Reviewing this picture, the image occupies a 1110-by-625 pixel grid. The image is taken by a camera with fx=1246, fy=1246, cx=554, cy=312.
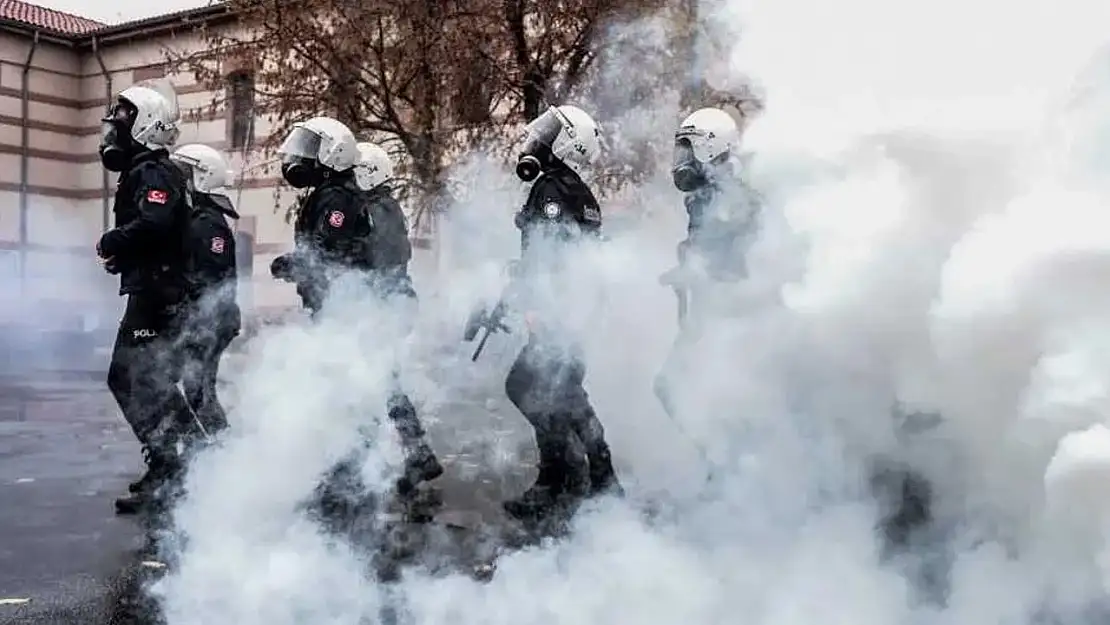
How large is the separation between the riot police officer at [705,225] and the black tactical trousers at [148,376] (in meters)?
2.44

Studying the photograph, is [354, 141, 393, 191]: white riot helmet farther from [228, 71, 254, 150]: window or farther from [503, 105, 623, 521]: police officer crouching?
[228, 71, 254, 150]: window

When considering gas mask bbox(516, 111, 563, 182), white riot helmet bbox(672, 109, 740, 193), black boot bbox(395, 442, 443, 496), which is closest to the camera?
white riot helmet bbox(672, 109, 740, 193)

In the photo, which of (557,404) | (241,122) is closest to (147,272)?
(557,404)

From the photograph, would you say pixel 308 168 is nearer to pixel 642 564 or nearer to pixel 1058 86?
pixel 642 564

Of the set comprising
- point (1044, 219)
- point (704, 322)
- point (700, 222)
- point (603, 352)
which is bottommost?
point (603, 352)

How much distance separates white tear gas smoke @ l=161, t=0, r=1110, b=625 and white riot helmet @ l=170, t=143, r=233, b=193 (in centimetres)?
224

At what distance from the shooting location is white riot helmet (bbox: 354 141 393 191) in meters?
6.38

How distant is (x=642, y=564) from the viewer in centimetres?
428

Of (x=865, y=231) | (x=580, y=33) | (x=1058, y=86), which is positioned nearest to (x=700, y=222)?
(x=865, y=231)

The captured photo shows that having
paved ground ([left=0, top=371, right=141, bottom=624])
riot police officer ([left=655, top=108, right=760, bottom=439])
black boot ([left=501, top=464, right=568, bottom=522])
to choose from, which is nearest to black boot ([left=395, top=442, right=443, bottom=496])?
black boot ([left=501, top=464, right=568, bottom=522])

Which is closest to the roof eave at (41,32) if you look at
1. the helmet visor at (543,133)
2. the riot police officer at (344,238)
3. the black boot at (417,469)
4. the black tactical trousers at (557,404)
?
the riot police officer at (344,238)

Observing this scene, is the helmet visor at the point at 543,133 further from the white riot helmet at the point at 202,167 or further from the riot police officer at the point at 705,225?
the white riot helmet at the point at 202,167

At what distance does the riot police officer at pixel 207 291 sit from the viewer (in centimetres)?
628

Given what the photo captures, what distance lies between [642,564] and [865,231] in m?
1.37
